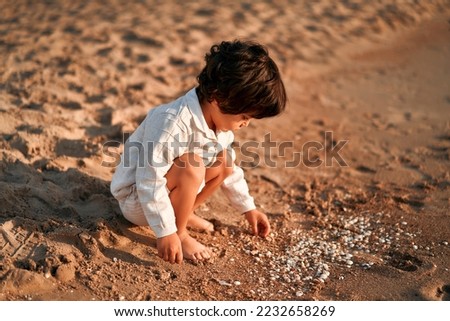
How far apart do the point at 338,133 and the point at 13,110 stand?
2.26 meters

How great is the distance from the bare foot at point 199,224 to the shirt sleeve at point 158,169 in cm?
41

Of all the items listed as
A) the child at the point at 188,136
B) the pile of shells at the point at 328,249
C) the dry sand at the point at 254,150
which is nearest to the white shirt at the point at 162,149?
the child at the point at 188,136

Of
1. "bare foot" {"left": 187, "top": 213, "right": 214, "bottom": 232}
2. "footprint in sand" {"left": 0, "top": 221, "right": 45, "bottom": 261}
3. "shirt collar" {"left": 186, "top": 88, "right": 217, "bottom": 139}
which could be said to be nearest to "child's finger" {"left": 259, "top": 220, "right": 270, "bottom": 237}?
"bare foot" {"left": 187, "top": 213, "right": 214, "bottom": 232}

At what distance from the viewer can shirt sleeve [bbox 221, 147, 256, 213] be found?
113 inches

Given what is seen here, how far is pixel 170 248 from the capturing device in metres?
2.52

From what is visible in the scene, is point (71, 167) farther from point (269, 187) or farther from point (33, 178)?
A: point (269, 187)

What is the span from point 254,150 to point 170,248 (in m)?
1.58

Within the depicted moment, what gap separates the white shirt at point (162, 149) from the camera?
244cm

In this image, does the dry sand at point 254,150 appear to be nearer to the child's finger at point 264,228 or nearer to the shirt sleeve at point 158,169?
the child's finger at point 264,228

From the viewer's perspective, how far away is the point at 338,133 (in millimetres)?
4305
